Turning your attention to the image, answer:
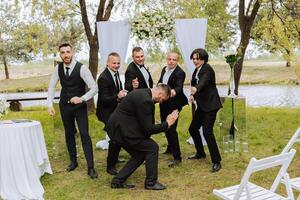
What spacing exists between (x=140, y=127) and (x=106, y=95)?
0.96 metres

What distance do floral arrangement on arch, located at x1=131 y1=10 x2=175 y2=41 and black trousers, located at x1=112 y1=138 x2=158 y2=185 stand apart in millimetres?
2347

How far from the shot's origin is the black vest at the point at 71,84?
17.0ft

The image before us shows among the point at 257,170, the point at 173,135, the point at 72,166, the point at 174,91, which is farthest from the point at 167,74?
the point at 257,170

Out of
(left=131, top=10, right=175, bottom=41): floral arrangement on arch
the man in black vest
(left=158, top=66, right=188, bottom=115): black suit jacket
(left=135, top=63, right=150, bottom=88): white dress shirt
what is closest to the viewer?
the man in black vest

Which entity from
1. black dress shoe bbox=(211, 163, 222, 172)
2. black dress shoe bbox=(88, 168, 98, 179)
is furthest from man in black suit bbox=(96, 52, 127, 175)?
black dress shoe bbox=(211, 163, 222, 172)

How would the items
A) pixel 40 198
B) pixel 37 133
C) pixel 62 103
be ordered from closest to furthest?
pixel 40 198
pixel 37 133
pixel 62 103

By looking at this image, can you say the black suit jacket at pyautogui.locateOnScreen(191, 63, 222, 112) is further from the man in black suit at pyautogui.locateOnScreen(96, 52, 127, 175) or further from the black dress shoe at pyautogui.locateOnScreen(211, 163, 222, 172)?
the man in black suit at pyautogui.locateOnScreen(96, 52, 127, 175)

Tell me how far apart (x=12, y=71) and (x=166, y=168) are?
31138 mm

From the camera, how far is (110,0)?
419 inches

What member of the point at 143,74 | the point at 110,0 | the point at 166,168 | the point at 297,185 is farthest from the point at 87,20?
the point at 297,185

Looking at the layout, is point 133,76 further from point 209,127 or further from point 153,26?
point 209,127

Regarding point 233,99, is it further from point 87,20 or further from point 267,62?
point 267,62

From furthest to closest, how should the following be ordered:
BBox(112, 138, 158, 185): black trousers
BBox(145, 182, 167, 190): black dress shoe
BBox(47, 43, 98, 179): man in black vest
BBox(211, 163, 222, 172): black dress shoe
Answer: BBox(211, 163, 222, 172): black dress shoe
BBox(47, 43, 98, 179): man in black vest
BBox(145, 182, 167, 190): black dress shoe
BBox(112, 138, 158, 185): black trousers

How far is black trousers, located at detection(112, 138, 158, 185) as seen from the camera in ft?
15.1
